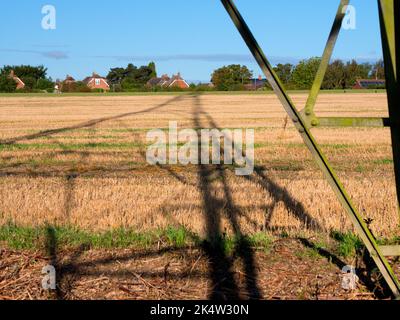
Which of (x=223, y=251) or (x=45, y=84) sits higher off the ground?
(x=45, y=84)

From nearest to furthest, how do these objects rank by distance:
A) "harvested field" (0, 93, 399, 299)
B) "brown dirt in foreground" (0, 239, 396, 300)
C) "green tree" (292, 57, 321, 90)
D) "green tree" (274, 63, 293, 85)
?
"brown dirt in foreground" (0, 239, 396, 300) < "harvested field" (0, 93, 399, 299) < "green tree" (292, 57, 321, 90) < "green tree" (274, 63, 293, 85)

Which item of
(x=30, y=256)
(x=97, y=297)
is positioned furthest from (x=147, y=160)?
(x=97, y=297)

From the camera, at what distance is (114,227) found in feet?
20.8

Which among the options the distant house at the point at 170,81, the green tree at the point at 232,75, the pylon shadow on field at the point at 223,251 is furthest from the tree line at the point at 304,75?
the pylon shadow on field at the point at 223,251

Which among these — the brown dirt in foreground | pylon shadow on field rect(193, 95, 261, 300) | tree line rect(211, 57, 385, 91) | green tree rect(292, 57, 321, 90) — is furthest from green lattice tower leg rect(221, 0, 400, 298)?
green tree rect(292, 57, 321, 90)

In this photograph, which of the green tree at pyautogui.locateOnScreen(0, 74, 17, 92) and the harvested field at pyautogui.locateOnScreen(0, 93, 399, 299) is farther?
the green tree at pyautogui.locateOnScreen(0, 74, 17, 92)

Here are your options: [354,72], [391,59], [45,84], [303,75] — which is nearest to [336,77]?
[354,72]

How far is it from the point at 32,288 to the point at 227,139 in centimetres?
1120

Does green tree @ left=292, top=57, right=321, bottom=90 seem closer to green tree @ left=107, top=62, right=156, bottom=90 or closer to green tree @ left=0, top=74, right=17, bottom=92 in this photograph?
green tree @ left=0, top=74, right=17, bottom=92

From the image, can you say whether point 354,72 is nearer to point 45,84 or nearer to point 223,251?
point 45,84

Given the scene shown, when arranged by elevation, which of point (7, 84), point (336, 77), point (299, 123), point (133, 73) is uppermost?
point (133, 73)

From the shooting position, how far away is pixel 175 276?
4.57m

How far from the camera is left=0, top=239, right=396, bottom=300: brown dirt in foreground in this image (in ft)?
14.0
